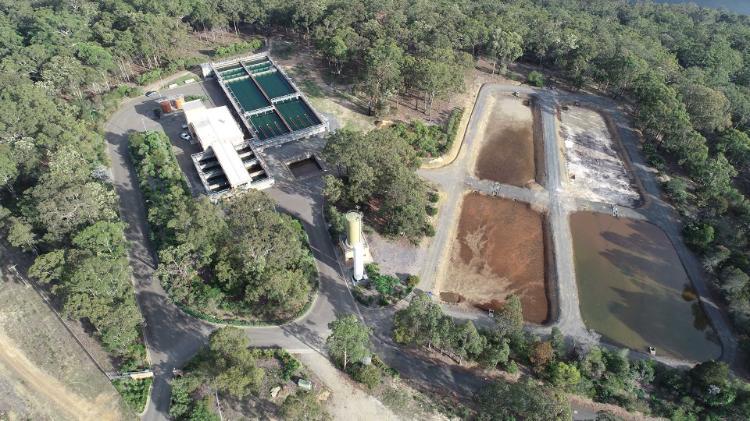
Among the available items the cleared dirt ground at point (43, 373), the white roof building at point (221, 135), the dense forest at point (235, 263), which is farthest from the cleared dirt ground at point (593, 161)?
the cleared dirt ground at point (43, 373)

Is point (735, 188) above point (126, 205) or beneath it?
above

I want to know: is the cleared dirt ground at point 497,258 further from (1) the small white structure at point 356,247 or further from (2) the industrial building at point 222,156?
(2) the industrial building at point 222,156

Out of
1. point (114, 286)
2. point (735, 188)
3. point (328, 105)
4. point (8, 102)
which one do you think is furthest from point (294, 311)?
point (735, 188)

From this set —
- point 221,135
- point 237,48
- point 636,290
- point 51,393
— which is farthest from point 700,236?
point 237,48

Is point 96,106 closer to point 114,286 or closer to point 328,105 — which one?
point 328,105

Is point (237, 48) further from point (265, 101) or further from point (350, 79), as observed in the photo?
point (350, 79)

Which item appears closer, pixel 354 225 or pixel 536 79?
pixel 354 225
